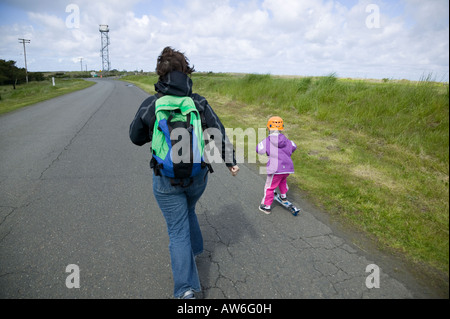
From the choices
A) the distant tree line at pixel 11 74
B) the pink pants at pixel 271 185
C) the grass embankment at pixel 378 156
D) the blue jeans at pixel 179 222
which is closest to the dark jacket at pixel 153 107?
the blue jeans at pixel 179 222

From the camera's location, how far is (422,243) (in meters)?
2.91

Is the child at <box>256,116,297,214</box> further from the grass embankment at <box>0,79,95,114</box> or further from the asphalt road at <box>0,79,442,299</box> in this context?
the grass embankment at <box>0,79,95,114</box>

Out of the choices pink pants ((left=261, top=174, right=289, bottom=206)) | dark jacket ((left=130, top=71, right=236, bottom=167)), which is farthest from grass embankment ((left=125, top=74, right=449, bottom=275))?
dark jacket ((left=130, top=71, right=236, bottom=167))

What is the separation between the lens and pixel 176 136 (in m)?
1.88

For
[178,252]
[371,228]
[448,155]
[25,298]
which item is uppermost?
[448,155]

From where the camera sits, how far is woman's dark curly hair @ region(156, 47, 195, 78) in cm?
200

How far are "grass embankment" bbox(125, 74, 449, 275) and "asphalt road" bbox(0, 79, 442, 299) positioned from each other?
532 millimetres

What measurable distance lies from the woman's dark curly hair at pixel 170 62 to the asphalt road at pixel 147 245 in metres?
1.92

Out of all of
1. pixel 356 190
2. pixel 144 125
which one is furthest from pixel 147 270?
pixel 356 190

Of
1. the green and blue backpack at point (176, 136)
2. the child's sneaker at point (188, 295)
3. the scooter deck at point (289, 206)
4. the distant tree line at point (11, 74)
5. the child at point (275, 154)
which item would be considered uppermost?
the distant tree line at point (11, 74)

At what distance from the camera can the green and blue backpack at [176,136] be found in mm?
1878

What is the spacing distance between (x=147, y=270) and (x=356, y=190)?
3.45 meters

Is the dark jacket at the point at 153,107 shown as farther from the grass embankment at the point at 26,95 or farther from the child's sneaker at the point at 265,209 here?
the grass embankment at the point at 26,95

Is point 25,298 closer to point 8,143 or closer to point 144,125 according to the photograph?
point 144,125
